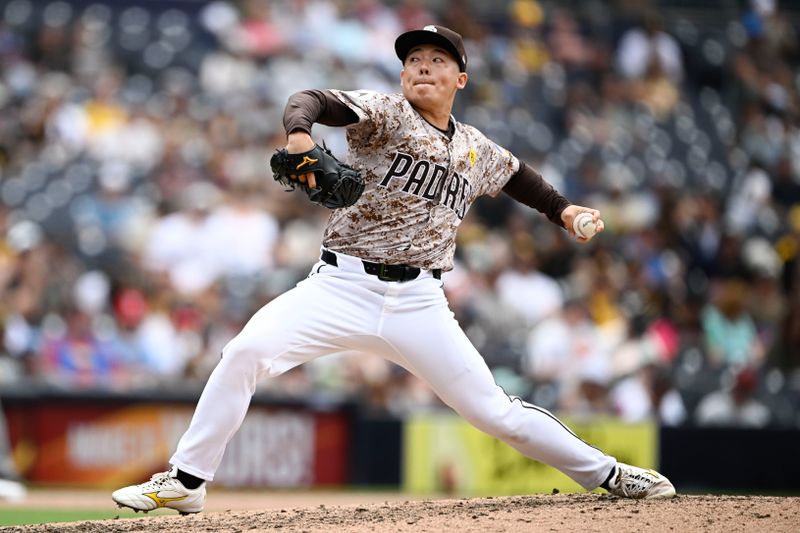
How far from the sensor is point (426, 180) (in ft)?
15.9

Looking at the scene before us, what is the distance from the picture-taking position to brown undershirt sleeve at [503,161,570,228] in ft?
17.5

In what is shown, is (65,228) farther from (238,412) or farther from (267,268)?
(238,412)

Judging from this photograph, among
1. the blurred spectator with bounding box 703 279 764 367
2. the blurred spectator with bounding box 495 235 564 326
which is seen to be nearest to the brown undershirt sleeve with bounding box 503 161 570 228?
the blurred spectator with bounding box 495 235 564 326

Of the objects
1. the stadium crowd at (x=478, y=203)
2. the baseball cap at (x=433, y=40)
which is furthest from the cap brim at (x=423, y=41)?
the stadium crowd at (x=478, y=203)

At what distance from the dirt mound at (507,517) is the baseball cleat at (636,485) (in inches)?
2.7

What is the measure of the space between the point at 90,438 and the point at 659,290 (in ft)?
17.7

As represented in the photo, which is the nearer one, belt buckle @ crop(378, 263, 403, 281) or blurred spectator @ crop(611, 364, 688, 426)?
belt buckle @ crop(378, 263, 403, 281)

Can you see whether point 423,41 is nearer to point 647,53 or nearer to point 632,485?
point 632,485

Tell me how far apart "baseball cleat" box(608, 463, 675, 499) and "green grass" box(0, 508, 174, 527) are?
9.34 feet

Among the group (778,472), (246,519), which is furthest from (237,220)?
(246,519)

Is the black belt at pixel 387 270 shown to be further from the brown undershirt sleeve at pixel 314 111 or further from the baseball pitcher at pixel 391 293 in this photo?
the brown undershirt sleeve at pixel 314 111

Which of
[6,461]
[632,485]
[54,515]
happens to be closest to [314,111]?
[632,485]

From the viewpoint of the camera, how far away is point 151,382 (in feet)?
30.9

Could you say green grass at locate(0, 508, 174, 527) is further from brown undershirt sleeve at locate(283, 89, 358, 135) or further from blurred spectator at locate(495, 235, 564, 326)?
blurred spectator at locate(495, 235, 564, 326)
